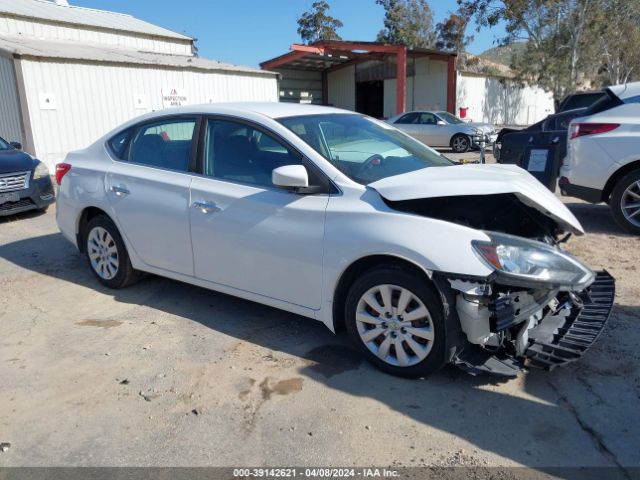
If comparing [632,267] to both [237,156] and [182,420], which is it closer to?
[237,156]

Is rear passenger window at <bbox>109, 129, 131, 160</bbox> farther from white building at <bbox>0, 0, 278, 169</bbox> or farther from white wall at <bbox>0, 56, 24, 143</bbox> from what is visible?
white wall at <bbox>0, 56, 24, 143</bbox>

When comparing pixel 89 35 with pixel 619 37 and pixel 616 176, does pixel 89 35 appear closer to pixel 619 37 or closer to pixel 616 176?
pixel 616 176

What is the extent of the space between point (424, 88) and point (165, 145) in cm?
2628

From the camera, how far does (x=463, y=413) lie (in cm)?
303

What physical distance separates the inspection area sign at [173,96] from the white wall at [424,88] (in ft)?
49.4

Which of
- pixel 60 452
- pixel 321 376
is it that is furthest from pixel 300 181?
pixel 60 452

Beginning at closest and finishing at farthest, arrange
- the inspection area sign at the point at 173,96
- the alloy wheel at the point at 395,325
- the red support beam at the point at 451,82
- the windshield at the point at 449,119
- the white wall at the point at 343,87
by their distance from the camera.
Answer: the alloy wheel at the point at 395,325, the inspection area sign at the point at 173,96, the windshield at the point at 449,119, the red support beam at the point at 451,82, the white wall at the point at 343,87

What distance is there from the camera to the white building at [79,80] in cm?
1261

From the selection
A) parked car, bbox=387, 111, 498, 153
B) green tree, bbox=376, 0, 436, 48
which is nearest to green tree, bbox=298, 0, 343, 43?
green tree, bbox=376, 0, 436, 48

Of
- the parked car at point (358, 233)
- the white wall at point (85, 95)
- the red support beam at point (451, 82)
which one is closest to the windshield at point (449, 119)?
the white wall at point (85, 95)

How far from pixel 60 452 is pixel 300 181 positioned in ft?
6.73

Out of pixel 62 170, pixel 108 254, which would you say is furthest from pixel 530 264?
pixel 62 170

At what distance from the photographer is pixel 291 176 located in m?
3.48

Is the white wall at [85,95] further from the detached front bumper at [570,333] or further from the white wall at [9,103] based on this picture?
the detached front bumper at [570,333]
